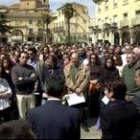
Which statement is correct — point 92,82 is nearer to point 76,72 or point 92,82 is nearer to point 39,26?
point 76,72

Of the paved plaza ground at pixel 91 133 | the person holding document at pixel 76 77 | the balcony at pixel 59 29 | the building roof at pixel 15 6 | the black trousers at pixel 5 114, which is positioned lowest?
the balcony at pixel 59 29

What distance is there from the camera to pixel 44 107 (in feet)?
16.7

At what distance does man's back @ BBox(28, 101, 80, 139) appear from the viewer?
5.01m

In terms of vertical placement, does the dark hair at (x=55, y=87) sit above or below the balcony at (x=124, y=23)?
above

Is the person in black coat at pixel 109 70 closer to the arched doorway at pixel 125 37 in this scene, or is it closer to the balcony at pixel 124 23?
the arched doorway at pixel 125 37

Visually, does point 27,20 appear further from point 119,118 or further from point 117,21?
point 119,118

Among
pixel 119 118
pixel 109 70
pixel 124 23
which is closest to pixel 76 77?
pixel 109 70

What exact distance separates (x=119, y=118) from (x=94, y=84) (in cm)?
721

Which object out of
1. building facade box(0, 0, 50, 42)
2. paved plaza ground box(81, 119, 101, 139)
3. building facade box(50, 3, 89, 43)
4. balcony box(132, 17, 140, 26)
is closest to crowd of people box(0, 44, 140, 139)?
paved plaza ground box(81, 119, 101, 139)

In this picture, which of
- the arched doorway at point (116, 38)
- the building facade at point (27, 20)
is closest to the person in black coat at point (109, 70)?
the arched doorway at point (116, 38)

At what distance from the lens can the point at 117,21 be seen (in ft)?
211

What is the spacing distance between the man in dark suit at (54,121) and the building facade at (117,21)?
4878 cm

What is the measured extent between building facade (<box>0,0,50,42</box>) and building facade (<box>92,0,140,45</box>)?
61.3 meters

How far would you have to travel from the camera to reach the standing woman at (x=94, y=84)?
41.0 ft
